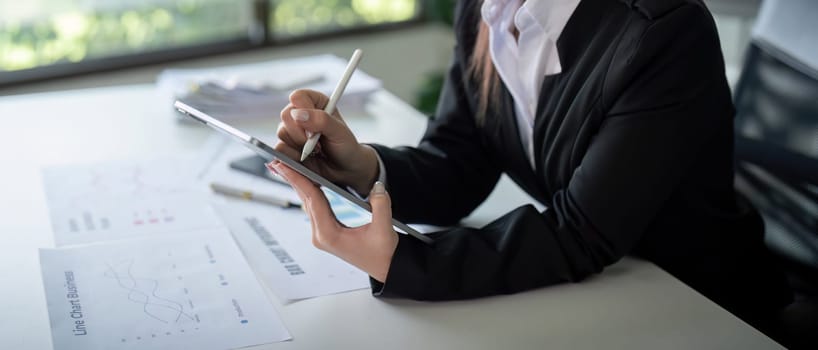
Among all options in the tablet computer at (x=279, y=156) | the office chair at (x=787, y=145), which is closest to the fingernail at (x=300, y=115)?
the tablet computer at (x=279, y=156)

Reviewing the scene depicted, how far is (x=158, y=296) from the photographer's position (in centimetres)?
98

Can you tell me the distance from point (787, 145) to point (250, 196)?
2.53 feet

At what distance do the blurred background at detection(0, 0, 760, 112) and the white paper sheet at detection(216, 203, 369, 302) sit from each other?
4.90 ft

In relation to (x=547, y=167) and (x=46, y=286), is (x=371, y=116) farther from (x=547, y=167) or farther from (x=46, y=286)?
(x=46, y=286)

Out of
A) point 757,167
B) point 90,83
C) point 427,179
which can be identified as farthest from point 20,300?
point 90,83

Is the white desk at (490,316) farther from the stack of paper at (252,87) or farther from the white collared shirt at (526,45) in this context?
the stack of paper at (252,87)

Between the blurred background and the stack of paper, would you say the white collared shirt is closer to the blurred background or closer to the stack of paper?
the stack of paper

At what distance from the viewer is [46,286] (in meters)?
1.00

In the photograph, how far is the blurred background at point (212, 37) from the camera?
109 inches

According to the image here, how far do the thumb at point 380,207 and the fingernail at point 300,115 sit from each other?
5.3 inches

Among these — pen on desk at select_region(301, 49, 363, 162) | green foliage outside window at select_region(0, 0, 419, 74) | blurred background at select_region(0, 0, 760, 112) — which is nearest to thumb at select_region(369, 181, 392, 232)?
pen on desk at select_region(301, 49, 363, 162)

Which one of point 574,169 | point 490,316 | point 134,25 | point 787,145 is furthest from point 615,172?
point 134,25

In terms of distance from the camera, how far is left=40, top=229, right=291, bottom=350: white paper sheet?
2.94 feet

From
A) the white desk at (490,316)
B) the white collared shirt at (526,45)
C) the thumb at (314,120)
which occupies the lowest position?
the white desk at (490,316)
